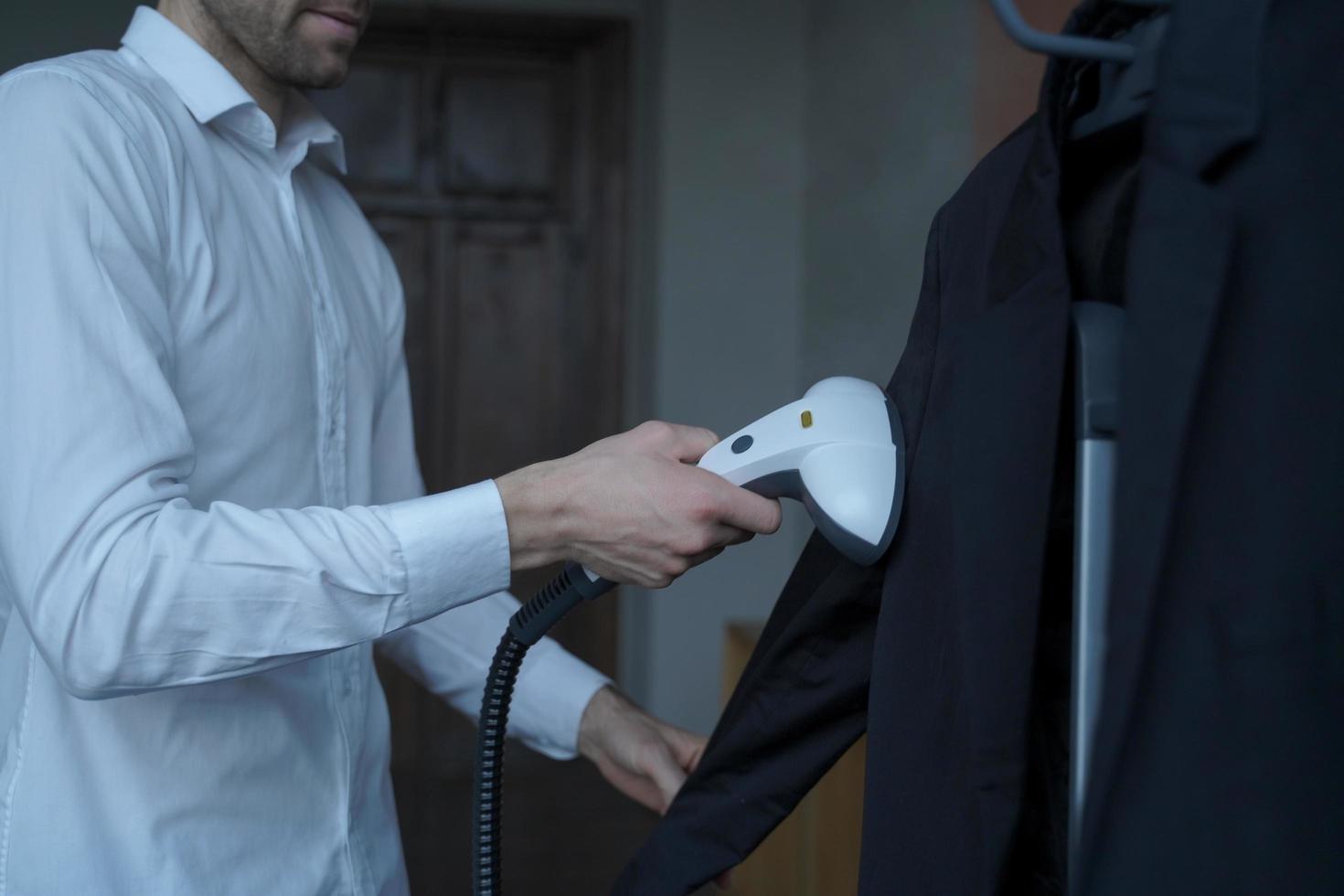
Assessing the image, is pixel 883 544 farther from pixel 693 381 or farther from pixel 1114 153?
pixel 693 381

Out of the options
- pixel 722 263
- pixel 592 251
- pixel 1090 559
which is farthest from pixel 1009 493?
pixel 592 251

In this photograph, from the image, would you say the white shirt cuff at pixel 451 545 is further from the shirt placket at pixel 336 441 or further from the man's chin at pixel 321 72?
the man's chin at pixel 321 72

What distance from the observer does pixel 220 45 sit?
100 cm

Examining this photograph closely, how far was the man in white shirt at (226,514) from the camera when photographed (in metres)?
0.71

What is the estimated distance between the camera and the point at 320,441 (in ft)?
3.32

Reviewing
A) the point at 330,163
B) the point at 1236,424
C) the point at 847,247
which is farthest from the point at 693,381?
the point at 1236,424

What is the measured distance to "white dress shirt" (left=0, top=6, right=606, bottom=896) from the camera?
0.71 m

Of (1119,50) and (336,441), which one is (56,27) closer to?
(336,441)

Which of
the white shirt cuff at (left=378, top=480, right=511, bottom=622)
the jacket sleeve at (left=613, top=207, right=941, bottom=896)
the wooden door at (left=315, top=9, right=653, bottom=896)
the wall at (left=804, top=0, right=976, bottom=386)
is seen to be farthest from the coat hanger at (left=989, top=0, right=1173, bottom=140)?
Result: the wooden door at (left=315, top=9, right=653, bottom=896)

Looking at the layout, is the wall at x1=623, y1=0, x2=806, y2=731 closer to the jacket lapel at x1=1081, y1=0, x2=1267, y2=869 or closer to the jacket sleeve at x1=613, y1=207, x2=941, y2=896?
the jacket sleeve at x1=613, y1=207, x2=941, y2=896

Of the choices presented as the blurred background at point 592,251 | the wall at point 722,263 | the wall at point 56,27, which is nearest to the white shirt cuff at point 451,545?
the blurred background at point 592,251

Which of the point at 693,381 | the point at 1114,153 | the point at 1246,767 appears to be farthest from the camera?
the point at 693,381

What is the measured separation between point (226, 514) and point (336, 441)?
0.30 m

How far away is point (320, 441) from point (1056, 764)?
0.64m
